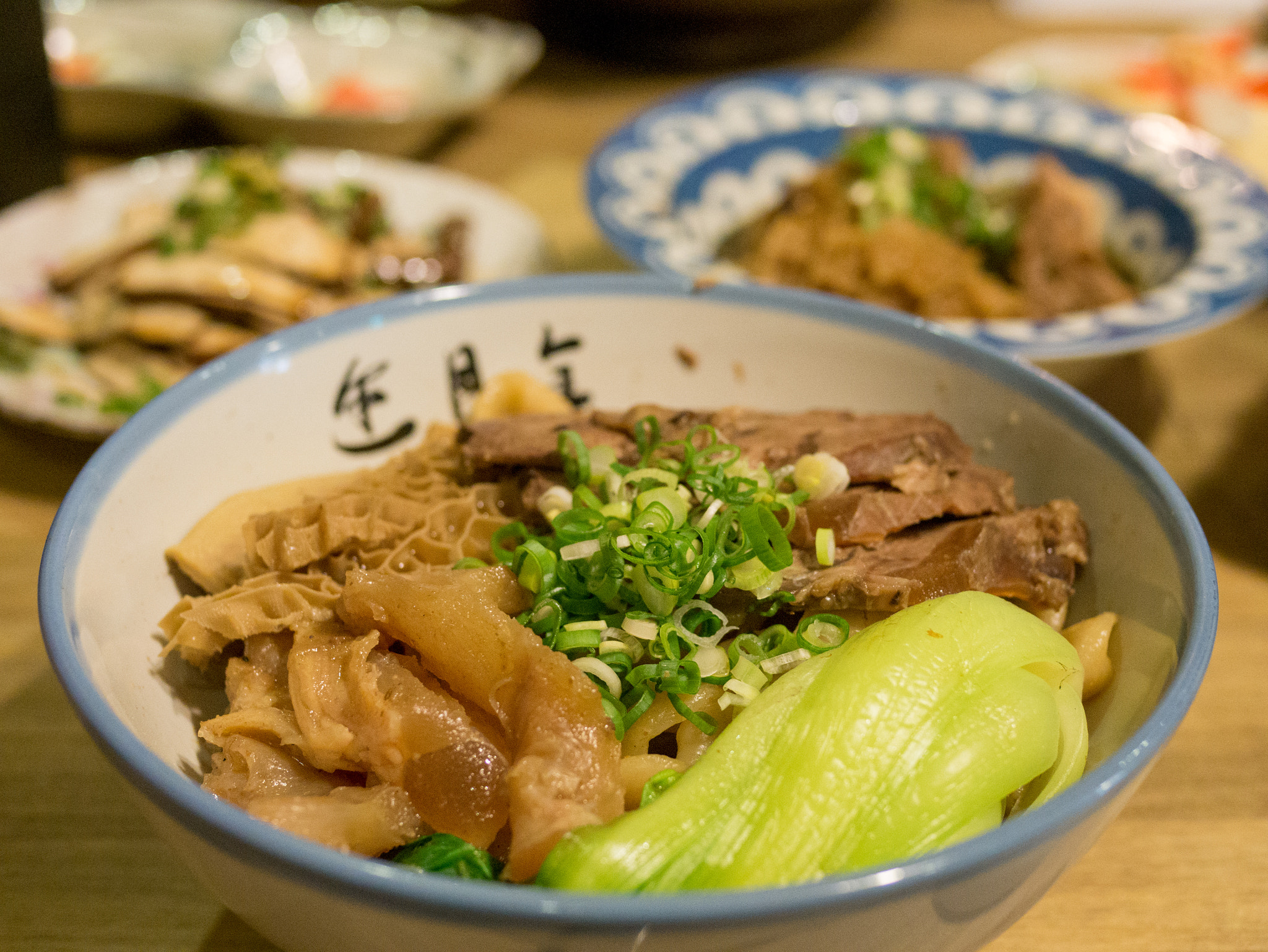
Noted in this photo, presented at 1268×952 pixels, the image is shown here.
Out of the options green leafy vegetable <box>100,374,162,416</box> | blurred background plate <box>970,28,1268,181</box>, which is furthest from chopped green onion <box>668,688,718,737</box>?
blurred background plate <box>970,28,1268,181</box>

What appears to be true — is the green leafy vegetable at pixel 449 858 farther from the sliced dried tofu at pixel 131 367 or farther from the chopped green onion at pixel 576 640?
the sliced dried tofu at pixel 131 367

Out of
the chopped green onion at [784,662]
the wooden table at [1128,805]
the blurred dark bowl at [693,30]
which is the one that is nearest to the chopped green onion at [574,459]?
the chopped green onion at [784,662]

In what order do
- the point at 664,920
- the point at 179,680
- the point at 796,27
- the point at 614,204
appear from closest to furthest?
the point at 664,920, the point at 179,680, the point at 614,204, the point at 796,27

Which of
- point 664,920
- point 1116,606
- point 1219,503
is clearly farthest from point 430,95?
point 664,920

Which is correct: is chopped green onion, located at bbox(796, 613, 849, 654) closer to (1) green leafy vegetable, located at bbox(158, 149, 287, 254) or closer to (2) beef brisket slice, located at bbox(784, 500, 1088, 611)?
(2) beef brisket slice, located at bbox(784, 500, 1088, 611)

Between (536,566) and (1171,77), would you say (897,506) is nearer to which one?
(536,566)

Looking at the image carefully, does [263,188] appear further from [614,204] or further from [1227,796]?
[1227,796]
